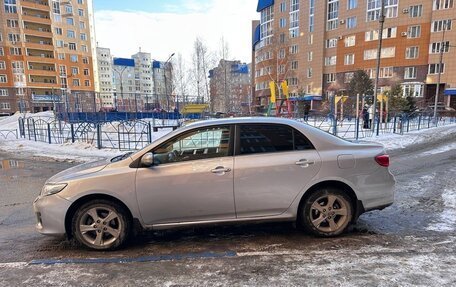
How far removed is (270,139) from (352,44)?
176ft

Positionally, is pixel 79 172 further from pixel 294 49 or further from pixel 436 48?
pixel 294 49

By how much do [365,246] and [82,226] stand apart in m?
3.49

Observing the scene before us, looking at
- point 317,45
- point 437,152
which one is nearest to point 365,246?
point 437,152

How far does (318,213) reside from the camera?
4.18m

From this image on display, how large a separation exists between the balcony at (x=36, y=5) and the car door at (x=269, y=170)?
7610cm

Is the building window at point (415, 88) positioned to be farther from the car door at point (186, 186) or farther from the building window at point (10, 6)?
the building window at point (10, 6)

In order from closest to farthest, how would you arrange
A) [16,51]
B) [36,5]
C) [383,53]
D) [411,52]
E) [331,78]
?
[411,52], [383,53], [331,78], [16,51], [36,5]

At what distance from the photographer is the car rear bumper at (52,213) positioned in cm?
385

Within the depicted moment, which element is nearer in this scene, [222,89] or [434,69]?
[434,69]

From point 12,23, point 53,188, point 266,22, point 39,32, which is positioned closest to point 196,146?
point 53,188

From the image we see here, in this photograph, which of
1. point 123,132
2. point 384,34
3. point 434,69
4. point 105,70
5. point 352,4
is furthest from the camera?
point 105,70

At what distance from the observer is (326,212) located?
4.18m

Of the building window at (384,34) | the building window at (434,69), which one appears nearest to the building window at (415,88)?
the building window at (434,69)

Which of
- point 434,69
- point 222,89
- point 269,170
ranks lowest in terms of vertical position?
point 269,170
